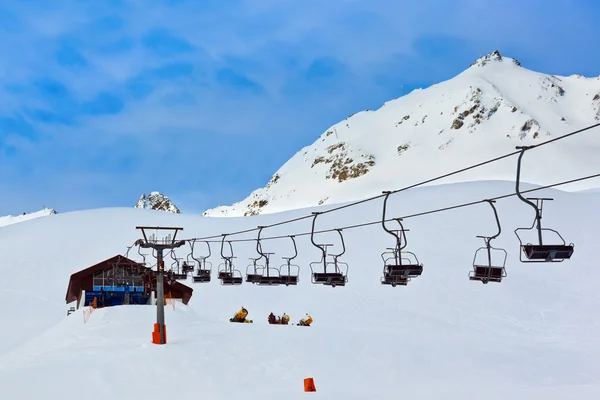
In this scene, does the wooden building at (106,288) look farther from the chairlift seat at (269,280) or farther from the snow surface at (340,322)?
the chairlift seat at (269,280)

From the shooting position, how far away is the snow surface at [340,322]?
781 inches

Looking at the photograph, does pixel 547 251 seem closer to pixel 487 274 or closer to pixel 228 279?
pixel 487 274

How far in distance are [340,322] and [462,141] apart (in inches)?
5007

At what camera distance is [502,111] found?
548 feet

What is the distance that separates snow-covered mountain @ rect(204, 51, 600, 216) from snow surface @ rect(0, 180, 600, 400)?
74.9 metres

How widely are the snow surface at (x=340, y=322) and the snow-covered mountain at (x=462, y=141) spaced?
246ft

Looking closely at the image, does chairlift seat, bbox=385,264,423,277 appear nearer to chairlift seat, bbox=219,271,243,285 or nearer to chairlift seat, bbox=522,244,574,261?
chairlift seat, bbox=522,244,574,261

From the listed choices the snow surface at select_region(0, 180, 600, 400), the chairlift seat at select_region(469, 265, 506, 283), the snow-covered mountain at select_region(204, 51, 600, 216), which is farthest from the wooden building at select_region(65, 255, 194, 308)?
the snow-covered mountain at select_region(204, 51, 600, 216)

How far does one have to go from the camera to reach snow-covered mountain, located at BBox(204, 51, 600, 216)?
445 feet

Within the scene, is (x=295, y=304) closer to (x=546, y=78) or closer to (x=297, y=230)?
(x=297, y=230)

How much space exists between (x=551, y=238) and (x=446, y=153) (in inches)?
4188

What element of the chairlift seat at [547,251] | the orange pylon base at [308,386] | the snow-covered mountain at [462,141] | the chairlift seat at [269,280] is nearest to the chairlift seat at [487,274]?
the chairlift seat at [547,251]

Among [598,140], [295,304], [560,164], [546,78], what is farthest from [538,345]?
[546,78]

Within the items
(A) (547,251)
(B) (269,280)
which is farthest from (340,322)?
(A) (547,251)
